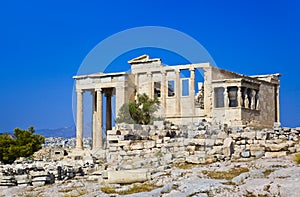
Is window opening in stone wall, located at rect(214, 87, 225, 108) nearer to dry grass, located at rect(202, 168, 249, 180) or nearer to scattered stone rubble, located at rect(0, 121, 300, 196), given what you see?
scattered stone rubble, located at rect(0, 121, 300, 196)

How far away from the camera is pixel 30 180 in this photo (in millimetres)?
15648

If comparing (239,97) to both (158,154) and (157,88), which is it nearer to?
(157,88)

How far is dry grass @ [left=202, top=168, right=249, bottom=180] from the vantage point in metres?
12.0

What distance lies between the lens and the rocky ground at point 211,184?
9930mm

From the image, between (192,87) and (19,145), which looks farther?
(192,87)

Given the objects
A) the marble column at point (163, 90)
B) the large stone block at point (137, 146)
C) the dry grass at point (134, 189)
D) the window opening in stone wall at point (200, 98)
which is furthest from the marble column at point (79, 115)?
the dry grass at point (134, 189)

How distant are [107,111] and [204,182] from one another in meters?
32.4

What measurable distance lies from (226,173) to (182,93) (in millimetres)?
29449

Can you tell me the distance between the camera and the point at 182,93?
4200 cm

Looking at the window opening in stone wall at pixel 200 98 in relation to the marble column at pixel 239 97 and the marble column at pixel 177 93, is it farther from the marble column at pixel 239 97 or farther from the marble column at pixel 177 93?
the marble column at pixel 239 97

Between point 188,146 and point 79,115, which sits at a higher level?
point 79,115

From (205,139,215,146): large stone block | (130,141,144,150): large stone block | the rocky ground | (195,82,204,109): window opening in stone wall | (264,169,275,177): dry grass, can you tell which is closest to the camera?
the rocky ground

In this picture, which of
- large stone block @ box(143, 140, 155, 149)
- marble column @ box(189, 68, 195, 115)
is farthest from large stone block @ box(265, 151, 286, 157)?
marble column @ box(189, 68, 195, 115)

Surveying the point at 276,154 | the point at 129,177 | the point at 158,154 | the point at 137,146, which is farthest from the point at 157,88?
the point at 129,177
